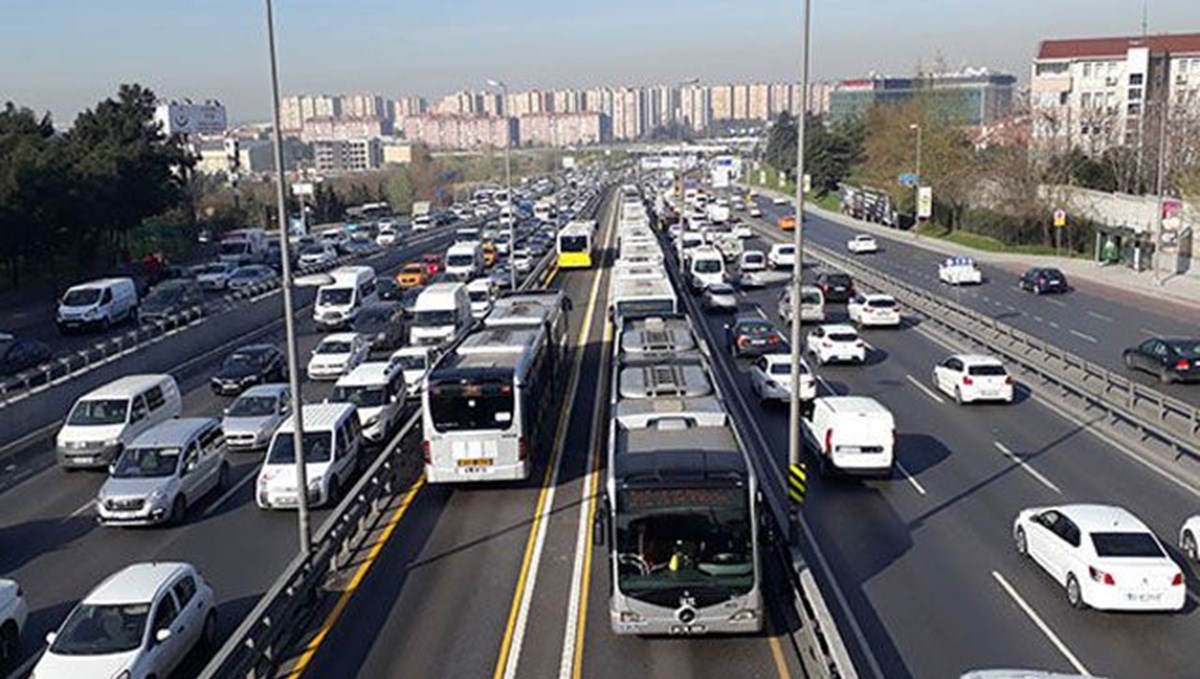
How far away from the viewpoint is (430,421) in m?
21.2

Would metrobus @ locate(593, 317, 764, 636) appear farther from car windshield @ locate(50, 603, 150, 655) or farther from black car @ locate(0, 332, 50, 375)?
black car @ locate(0, 332, 50, 375)

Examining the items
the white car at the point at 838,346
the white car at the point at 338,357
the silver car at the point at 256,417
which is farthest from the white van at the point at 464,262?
the silver car at the point at 256,417

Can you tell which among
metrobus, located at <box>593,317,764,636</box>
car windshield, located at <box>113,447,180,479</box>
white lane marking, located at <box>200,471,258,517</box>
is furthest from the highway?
metrobus, located at <box>593,317,764,636</box>

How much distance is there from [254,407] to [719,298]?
2537 cm

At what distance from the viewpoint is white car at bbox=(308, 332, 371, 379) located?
35.9 meters

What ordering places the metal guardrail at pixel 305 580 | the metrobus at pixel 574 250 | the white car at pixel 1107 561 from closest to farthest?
the metal guardrail at pixel 305 580 → the white car at pixel 1107 561 → the metrobus at pixel 574 250

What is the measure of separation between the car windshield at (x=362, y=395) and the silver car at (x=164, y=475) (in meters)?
4.44

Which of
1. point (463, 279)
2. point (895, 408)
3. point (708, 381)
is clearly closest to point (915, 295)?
point (895, 408)

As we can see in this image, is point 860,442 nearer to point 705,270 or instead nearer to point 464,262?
point 705,270

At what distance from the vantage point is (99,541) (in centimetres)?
Answer: 2095

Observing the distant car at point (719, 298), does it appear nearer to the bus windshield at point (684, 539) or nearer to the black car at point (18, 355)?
the black car at point (18, 355)

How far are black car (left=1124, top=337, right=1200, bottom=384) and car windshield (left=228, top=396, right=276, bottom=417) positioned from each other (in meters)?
26.0

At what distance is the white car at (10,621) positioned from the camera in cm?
1535

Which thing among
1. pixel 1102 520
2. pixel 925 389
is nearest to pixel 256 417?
pixel 925 389
